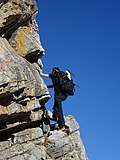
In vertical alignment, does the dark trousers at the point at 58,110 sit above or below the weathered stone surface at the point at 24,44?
below

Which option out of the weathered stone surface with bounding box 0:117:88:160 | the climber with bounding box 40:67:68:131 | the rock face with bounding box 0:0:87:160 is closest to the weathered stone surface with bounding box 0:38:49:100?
the rock face with bounding box 0:0:87:160

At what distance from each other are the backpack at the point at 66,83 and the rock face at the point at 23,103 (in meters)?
1.24

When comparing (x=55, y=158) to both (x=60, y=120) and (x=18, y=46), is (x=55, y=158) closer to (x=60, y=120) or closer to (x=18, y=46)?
(x=60, y=120)

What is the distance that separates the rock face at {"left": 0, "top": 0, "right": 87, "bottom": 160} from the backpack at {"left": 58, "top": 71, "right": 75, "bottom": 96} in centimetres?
124

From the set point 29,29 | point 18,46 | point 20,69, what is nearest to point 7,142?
point 20,69

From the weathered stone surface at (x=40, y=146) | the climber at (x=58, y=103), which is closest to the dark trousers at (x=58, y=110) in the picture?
the climber at (x=58, y=103)

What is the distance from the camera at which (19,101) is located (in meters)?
23.6

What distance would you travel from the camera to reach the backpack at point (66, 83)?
25859mm

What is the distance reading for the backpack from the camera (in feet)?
84.8

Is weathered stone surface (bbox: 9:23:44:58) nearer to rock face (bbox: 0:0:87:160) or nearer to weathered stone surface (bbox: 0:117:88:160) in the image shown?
rock face (bbox: 0:0:87:160)

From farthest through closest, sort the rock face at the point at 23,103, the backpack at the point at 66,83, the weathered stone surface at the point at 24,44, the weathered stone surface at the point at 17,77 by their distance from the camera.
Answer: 1. the weathered stone surface at the point at 24,44
2. the backpack at the point at 66,83
3. the rock face at the point at 23,103
4. the weathered stone surface at the point at 17,77

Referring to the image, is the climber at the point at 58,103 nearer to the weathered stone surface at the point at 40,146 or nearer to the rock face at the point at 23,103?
the rock face at the point at 23,103

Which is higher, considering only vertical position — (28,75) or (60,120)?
(28,75)

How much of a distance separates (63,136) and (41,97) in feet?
11.0
